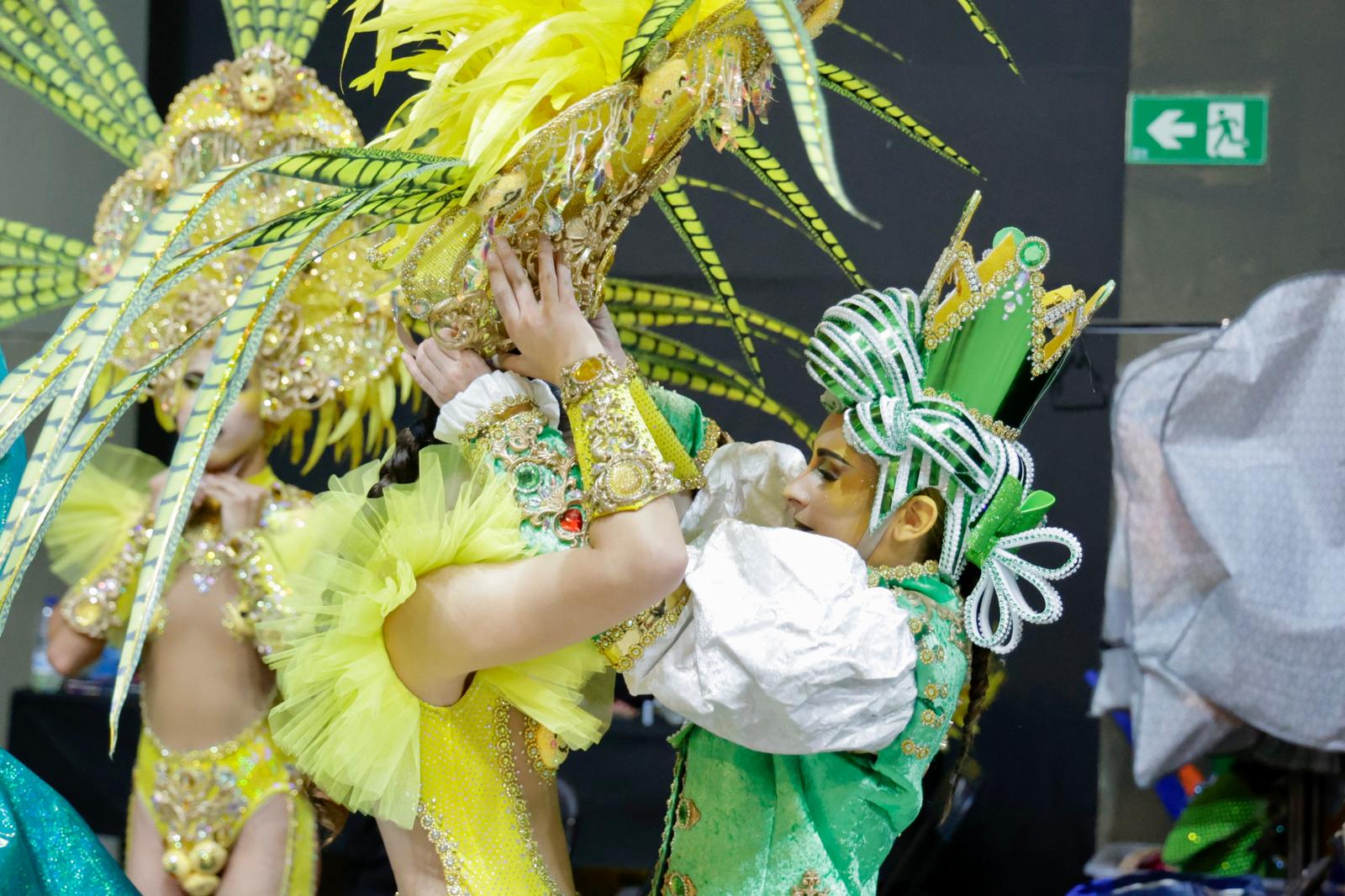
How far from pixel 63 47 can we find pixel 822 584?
1754mm

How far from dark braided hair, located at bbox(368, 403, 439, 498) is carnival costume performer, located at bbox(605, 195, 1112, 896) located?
0.27 meters

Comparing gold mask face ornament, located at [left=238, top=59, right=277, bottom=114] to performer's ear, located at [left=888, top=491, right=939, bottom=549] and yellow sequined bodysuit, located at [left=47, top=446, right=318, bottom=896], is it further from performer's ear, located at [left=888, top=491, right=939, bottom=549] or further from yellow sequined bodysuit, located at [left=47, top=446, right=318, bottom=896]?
performer's ear, located at [left=888, top=491, right=939, bottom=549]

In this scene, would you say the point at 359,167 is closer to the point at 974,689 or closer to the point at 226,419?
the point at 974,689

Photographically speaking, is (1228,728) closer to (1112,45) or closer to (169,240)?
(1112,45)

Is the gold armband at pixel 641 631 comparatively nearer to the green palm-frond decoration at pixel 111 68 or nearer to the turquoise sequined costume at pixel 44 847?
the turquoise sequined costume at pixel 44 847

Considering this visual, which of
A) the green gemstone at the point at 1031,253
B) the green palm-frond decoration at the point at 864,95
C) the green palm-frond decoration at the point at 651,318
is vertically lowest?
the green palm-frond decoration at the point at 651,318

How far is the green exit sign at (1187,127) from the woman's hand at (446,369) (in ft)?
4.96

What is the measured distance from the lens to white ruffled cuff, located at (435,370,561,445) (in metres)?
1.34

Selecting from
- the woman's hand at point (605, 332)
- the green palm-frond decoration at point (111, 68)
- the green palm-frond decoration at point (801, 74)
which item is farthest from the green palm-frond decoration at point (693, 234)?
the green palm-frond decoration at point (111, 68)

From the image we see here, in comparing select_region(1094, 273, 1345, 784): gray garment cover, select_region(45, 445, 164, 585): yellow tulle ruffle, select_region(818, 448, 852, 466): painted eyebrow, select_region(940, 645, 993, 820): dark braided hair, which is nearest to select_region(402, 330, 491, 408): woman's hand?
select_region(818, 448, 852, 466): painted eyebrow

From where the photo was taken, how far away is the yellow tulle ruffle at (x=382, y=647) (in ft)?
4.27

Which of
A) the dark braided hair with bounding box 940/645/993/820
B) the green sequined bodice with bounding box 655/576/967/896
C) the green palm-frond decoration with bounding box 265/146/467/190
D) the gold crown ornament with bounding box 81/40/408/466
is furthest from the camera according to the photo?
the gold crown ornament with bounding box 81/40/408/466

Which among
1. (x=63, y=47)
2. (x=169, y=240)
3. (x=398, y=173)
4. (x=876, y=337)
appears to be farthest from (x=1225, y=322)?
(x=63, y=47)

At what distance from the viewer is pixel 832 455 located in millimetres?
1521
